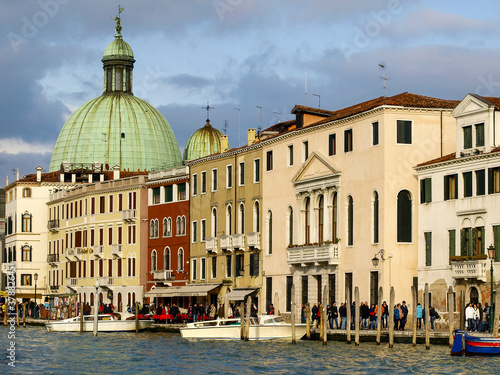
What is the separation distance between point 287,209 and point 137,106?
53491 mm

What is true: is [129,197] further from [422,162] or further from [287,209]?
[422,162]

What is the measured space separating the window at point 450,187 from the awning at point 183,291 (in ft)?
71.4

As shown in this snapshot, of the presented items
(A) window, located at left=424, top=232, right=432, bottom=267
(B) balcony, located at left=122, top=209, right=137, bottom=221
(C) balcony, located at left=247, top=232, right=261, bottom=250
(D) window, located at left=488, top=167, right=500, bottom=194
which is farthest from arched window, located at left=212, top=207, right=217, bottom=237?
(D) window, located at left=488, top=167, right=500, bottom=194

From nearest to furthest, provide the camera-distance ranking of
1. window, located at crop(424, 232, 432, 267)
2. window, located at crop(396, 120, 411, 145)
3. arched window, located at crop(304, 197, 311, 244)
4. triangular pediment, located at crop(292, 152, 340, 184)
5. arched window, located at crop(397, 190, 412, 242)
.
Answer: window, located at crop(424, 232, 432, 267)
arched window, located at crop(397, 190, 412, 242)
window, located at crop(396, 120, 411, 145)
triangular pediment, located at crop(292, 152, 340, 184)
arched window, located at crop(304, 197, 311, 244)

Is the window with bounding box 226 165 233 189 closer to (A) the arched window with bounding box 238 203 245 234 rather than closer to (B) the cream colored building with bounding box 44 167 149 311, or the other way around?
(A) the arched window with bounding box 238 203 245 234

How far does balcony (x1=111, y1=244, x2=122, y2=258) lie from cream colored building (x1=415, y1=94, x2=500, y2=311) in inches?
1378

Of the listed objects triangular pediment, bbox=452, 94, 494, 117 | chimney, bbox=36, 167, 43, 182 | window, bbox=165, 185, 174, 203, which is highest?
chimney, bbox=36, 167, 43, 182

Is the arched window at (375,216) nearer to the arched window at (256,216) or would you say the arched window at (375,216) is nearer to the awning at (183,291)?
the arched window at (256,216)

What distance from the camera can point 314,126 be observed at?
62.6 metres

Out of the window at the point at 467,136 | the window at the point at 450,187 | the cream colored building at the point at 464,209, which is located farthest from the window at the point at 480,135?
the window at the point at 450,187

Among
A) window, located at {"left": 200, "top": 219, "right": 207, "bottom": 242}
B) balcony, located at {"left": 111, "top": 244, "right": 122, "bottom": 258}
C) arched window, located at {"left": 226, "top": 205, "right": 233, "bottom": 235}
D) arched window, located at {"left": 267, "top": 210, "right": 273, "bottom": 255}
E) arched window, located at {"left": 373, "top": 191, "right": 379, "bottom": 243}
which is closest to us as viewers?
arched window, located at {"left": 373, "top": 191, "right": 379, "bottom": 243}

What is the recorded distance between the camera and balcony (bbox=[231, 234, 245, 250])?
227 ft

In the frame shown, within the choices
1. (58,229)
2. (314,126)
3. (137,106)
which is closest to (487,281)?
(314,126)

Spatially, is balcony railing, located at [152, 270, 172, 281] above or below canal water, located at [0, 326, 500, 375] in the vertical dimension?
above
